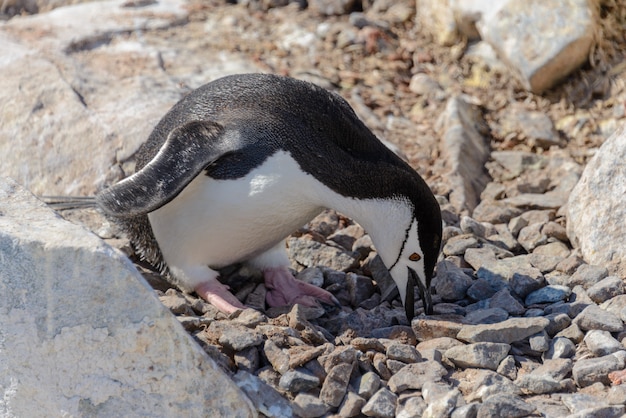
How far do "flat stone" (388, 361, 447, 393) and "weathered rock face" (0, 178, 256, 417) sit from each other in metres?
0.54

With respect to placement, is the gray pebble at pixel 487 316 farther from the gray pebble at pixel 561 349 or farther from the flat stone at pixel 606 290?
the flat stone at pixel 606 290

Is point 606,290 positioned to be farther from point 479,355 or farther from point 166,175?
point 166,175

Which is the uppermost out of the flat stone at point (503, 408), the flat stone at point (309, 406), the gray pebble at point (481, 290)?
the flat stone at point (503, 408)

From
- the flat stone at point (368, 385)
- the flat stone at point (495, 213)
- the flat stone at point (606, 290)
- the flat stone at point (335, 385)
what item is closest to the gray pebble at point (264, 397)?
the flat stone at point (335, 385)

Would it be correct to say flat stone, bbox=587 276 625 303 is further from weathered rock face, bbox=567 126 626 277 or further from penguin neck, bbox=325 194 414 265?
penguin neck, bbox=325 194 414 265

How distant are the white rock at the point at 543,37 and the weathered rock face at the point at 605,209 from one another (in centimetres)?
152

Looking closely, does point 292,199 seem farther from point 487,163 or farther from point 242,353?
point 487,163

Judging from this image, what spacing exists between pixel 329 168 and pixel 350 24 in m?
2.83

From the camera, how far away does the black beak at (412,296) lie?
155 inches

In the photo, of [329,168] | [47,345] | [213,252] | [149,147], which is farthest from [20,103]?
[47,345]

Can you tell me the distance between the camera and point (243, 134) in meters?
3.89

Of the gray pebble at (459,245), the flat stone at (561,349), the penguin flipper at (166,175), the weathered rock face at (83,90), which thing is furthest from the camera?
the weathered rock face at (83,90)

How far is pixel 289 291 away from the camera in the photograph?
4.16m

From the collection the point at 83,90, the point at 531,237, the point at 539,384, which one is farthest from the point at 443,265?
the point at 83,90
